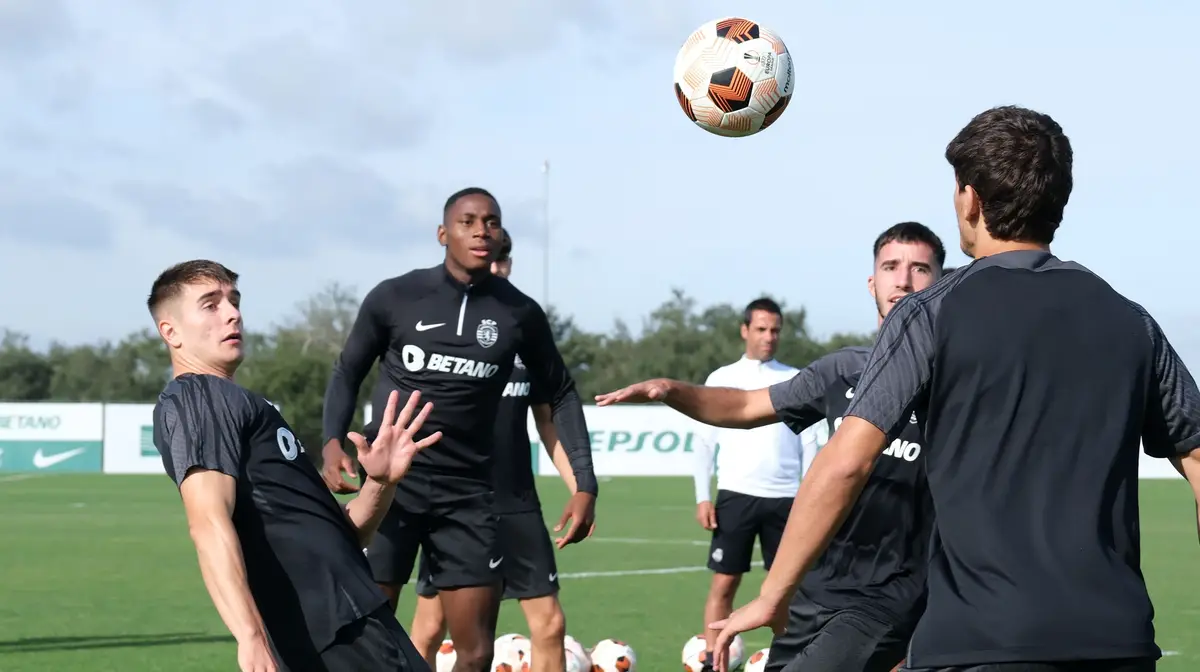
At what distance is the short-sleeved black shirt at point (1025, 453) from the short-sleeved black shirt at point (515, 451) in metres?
5.11

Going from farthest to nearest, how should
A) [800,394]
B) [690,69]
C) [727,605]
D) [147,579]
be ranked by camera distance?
[147,579] → [727,605] → [690,69] → [800,394]

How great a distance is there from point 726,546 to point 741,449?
0.75m

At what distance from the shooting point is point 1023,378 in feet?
11.1

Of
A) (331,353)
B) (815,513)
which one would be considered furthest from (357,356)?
(331,353)

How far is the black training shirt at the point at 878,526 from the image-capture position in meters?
5.78

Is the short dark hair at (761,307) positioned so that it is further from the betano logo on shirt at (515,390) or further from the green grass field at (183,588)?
the betano logo on shirt at (515,390)

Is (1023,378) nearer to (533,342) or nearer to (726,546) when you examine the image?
(533,342)

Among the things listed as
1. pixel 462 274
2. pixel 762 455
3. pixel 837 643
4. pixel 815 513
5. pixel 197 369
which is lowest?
pixel 837 643

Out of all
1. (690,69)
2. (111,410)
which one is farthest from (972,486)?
(111,410)

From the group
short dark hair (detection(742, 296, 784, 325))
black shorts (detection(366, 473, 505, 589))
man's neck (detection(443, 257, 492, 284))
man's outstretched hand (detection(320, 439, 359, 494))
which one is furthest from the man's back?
short dark hair (detection(742, 296, 784, 325))

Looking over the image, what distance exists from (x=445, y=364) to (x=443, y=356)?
1.6 inches

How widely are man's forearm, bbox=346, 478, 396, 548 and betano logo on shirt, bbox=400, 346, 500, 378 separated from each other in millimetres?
2651

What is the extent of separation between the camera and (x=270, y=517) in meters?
4.59

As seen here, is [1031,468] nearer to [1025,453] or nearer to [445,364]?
[1025,453]
